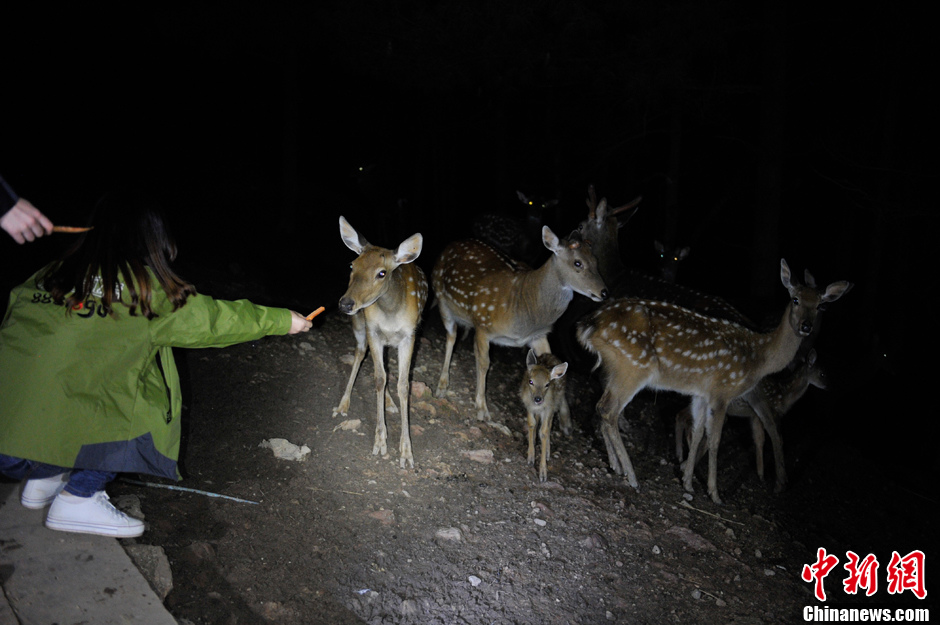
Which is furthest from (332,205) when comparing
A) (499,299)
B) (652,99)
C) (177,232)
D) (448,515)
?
(448,515)

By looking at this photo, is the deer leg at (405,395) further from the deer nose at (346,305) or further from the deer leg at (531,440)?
the deer leg at (531,440)

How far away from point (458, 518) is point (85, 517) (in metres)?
2.07

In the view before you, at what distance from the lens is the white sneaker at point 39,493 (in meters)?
3.19

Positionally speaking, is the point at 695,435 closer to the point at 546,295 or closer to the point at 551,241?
the point at 546,295

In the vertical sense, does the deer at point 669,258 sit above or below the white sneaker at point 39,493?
below

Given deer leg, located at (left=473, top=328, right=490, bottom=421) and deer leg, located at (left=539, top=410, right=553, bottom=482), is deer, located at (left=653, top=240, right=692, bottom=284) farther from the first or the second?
deer leg, located at (left=539, top=410, right=553, bottom=482)

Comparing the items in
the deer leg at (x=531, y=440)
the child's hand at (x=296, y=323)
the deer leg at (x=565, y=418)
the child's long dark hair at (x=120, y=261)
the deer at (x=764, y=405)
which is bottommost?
the deer at (x=764, y=405)

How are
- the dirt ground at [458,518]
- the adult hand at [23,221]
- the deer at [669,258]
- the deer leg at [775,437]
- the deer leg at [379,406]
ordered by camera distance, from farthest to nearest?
the deer at [669,258] < the deer leg at [775,437] < the deer leg at [379,406] < the dirt ground at [458,518] < the adult hand at [23,221]

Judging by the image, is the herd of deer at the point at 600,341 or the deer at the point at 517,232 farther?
the deer at the point at 517,232

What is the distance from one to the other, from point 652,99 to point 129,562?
7.93 m

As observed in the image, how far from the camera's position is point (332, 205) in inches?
599

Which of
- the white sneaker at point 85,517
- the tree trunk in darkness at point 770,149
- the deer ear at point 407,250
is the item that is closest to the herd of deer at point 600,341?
the deer ear at point 407,250

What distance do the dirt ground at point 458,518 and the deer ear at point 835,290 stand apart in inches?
70.9

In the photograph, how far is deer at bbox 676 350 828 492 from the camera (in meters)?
6.10
